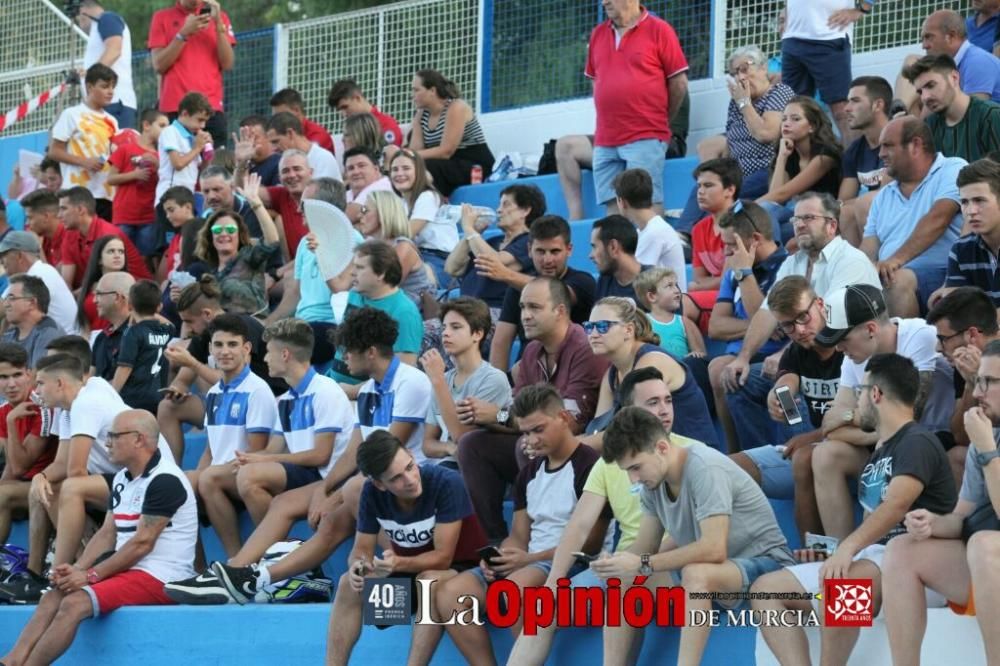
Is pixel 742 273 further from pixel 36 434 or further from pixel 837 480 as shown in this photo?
pixel 36 434

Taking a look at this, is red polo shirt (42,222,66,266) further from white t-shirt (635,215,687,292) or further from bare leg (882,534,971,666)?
bare leg (882,534,971,666)

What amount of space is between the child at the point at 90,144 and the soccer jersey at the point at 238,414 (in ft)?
15.1

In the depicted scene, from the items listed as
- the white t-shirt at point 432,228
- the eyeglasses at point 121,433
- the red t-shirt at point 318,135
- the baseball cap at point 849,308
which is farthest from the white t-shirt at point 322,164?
the baseball cap at point 849,308

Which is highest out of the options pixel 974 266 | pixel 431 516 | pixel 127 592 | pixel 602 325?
pixel 974 266

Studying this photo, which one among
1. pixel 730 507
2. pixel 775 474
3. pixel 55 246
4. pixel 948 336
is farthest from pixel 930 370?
pixel 55 246

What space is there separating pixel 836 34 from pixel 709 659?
192 inches

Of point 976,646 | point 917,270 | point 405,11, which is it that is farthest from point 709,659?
point 405,11

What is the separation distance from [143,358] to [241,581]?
228 cm

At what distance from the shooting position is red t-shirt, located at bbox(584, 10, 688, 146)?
10.2 m

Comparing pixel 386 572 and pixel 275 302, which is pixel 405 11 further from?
pixel 386 572

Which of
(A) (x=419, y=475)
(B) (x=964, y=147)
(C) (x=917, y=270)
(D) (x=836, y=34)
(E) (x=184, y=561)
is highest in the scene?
(D) (x=836, y=34)

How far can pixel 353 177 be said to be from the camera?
34.2 feet

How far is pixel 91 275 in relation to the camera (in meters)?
10.9

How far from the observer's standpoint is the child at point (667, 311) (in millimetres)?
7824
